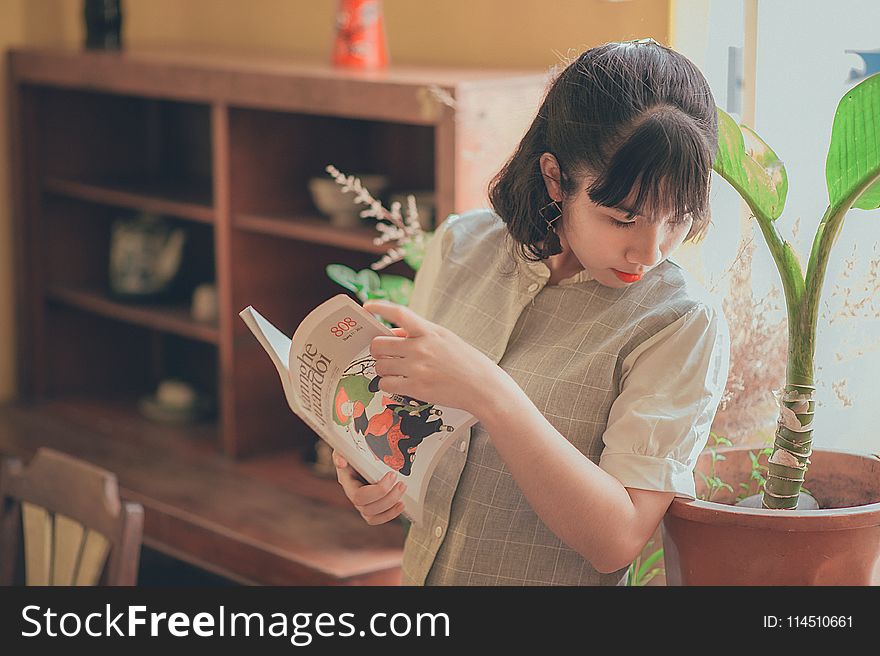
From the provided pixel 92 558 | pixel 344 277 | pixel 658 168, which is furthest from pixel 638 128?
pixel 92 558

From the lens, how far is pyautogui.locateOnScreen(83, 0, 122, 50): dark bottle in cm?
301

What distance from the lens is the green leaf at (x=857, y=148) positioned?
103 cm

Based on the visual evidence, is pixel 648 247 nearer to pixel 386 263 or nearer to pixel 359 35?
pixel 386 263

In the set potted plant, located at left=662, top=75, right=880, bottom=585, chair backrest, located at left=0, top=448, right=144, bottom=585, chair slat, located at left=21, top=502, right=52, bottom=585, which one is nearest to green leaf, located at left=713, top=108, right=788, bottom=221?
potted plant, located at left=662, top=75, right=880, bottom=585

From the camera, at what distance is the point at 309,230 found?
8.08ft

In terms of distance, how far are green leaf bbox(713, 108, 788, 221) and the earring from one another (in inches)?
6.0

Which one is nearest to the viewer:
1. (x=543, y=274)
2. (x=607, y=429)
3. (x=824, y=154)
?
(x=607, y=429)

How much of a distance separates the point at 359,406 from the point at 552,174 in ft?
0.91

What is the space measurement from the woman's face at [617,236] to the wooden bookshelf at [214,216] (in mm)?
801

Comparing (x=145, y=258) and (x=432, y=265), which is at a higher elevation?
(x=432, y=265)

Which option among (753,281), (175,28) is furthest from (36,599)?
(175,28)

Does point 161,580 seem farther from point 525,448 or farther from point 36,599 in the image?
point 525,448

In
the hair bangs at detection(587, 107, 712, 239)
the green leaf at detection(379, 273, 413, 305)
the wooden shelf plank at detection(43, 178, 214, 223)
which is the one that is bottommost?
the wooden shelf plank at detection(43, 178, 214, 223)

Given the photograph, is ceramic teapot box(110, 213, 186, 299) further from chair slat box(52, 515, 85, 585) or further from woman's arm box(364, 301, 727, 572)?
woman's arm box(364, 301, 727, 572)
